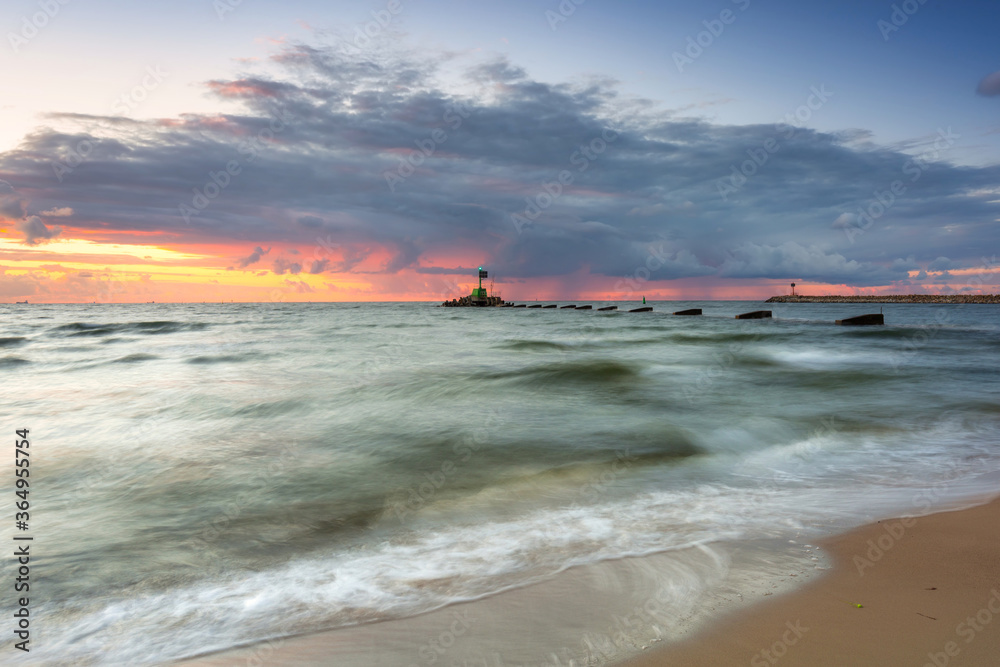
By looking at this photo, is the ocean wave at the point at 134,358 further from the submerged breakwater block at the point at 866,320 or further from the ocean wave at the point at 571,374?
the submerged breakwater block at the point at 866,320

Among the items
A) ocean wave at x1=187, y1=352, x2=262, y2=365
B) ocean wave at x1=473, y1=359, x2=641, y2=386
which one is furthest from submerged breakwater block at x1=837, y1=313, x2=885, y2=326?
ocean wave at x1=187, y1=352, x2=262, y2=365

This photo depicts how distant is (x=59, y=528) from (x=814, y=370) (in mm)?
18765

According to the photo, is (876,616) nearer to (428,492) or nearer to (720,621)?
(720,621)

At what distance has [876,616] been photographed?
307 centimetres

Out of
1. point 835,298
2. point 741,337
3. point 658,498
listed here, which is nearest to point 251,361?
point 658,498

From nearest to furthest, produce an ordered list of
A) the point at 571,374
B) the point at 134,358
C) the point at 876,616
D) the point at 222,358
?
the point at 876,616, the point at 571,374, the point at 222,358, the point at 134,358

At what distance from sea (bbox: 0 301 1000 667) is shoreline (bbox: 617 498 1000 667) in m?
0.23

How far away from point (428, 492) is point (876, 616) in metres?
4.27

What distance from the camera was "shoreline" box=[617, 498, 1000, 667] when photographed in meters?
2.72

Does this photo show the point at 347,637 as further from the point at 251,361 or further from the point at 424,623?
the point at 251,361

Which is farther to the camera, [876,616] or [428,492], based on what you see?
[428,492]

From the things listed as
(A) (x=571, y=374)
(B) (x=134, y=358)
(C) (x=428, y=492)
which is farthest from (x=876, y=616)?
(B) (x=134, y=358)

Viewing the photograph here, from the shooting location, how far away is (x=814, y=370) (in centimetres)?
1697

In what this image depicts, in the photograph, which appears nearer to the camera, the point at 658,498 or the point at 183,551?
the point at 183,551
